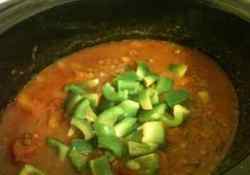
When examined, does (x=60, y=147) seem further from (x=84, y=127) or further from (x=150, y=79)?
(x=150, y=79)

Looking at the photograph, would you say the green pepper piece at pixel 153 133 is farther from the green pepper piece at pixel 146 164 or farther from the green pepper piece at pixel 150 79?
the green pepper piece at pixel 150 79

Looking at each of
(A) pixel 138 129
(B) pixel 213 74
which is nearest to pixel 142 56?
(B) pixel 213 74

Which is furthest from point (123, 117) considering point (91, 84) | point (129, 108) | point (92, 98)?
point (91, 84)

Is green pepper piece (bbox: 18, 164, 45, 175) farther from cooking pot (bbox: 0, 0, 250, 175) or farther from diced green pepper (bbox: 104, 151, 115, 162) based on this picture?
cooking pot (bbox: 0, 0, 250, 175)

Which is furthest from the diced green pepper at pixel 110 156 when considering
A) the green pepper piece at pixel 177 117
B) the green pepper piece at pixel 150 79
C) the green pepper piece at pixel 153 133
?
the green pepper piece at pixel 150 79

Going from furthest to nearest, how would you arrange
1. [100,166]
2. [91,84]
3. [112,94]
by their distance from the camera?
[91,84] < [112,94] < [100,166]

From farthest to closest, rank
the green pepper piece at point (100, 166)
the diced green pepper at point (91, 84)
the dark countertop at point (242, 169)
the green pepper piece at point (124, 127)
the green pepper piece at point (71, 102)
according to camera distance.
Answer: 1. the diced green pepper at point (91, 84)
2. the green pepper piece at point (71, 102)
3. the green pepper piece at point (124, 127)
4. the green pepper piece at point (100, 166)
5. the dark countertop at point (242, 169)
